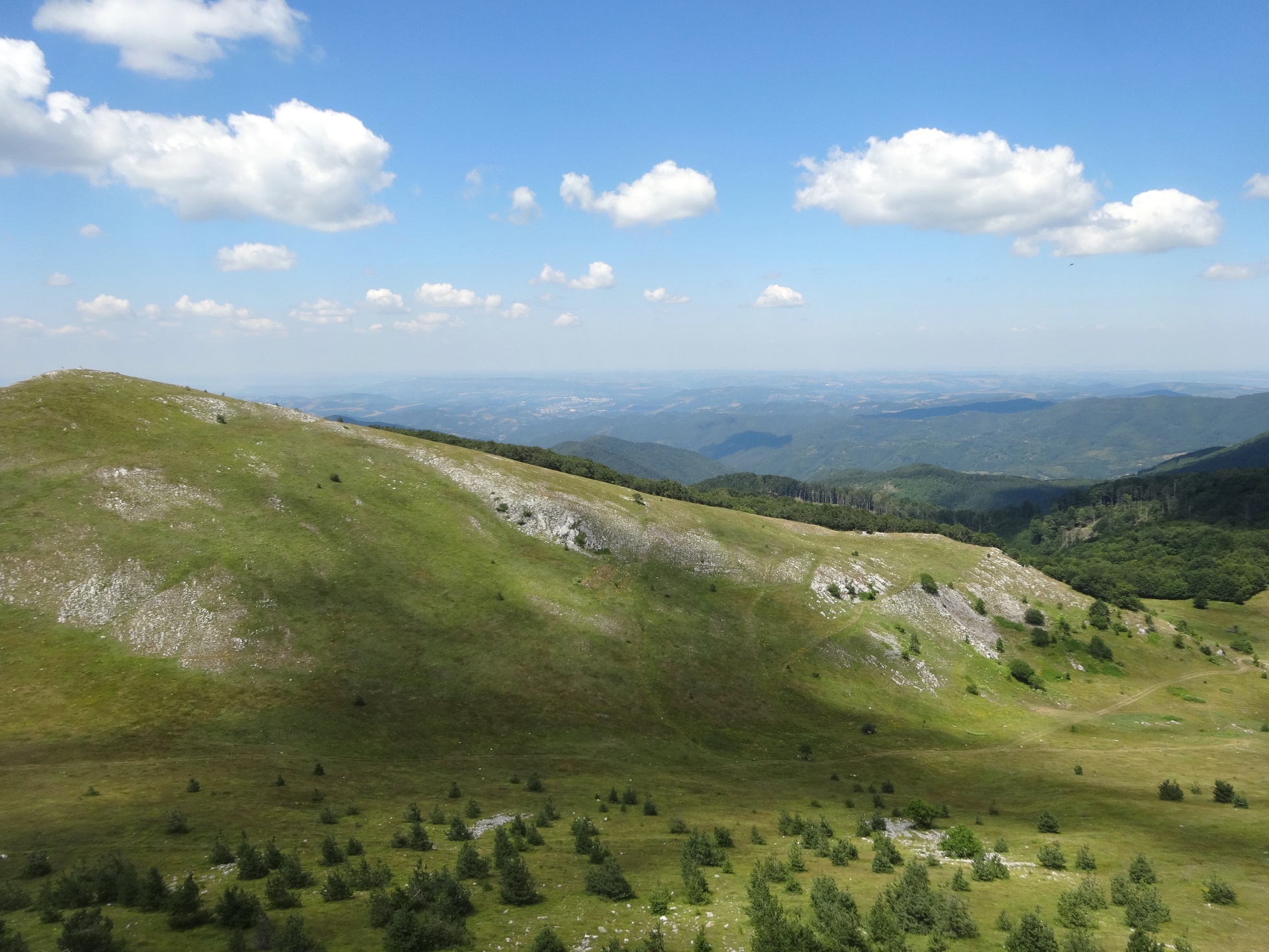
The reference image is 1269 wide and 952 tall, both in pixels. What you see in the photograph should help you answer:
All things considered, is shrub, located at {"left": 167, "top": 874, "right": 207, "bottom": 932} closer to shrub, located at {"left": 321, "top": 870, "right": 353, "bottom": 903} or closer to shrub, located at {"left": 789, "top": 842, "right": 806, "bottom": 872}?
shrub, located at {"left": 321, "top": 870, "right": 353, "bottom": 903}

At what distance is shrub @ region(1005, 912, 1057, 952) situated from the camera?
20.0 metres

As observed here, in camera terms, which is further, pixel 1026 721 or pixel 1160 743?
pixel 1026 721

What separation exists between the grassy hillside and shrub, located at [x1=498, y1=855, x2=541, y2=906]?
3.41 feet

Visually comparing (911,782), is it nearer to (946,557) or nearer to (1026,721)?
(1026,721)

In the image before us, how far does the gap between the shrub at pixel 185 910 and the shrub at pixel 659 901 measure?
57.4 ft

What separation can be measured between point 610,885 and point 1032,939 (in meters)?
16.7

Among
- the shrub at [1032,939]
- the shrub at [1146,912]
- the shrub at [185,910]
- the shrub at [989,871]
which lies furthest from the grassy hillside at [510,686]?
the shrub at [1032,939]

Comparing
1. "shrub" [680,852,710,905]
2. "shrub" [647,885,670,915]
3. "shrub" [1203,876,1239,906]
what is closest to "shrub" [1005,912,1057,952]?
"shrub" [680,852,710,905]

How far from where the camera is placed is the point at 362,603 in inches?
2554

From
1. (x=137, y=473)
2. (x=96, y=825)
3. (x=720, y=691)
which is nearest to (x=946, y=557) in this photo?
(x=720, y=691)

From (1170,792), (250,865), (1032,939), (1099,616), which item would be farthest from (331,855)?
(1099,616)

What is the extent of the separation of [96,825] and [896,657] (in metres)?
87.8

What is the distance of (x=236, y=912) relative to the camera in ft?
68.3

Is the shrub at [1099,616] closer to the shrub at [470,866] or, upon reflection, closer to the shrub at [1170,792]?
the shrub at [1170,792]
